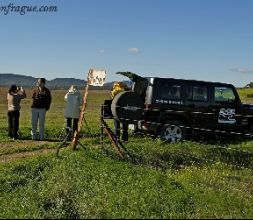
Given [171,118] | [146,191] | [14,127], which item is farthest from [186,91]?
[146,191]

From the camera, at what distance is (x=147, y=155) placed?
14234 millimetres

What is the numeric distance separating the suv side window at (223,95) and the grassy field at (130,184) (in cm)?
291

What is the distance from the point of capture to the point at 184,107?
17609 mm

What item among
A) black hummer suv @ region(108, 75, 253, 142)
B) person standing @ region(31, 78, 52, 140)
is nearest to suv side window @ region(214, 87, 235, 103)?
black hummer suv @ region(108, 75, 253, 142)

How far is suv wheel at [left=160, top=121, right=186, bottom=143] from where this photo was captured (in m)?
17.4

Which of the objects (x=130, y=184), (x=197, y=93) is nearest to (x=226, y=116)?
(x=197, y=93)

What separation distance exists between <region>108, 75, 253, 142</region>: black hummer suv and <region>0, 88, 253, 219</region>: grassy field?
1623 millimetres

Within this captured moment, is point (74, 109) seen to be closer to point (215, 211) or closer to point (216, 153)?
point (216, 153)

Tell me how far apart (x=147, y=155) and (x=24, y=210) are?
18.3 feet

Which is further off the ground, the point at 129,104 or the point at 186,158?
the point at 129,104

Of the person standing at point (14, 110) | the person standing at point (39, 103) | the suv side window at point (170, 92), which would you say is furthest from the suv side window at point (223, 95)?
the person standing at point (14, 110)

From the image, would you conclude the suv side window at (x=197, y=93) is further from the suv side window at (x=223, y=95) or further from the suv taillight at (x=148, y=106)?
the suv taillight at (x=148, y=106)

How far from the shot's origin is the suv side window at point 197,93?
17667 mm

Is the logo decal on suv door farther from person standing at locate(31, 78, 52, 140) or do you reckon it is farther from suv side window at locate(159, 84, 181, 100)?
person standing at locate(31, 78, 52, 140)
